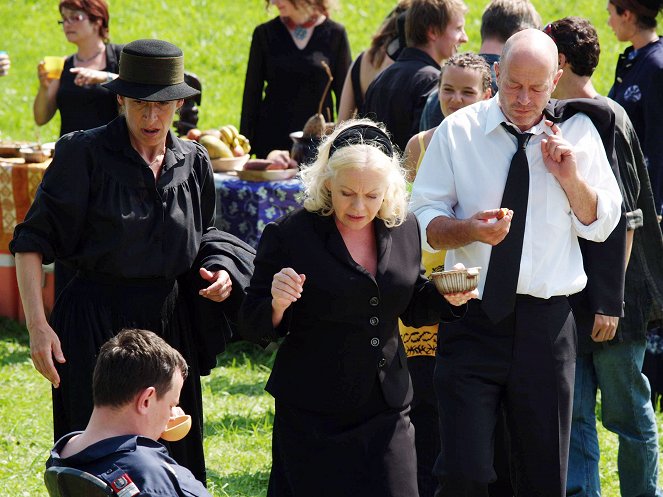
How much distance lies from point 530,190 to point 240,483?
2295mm

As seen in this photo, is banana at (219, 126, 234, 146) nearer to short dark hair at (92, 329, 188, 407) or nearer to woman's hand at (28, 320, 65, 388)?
woman's hand at (28, 320, 65, 388)

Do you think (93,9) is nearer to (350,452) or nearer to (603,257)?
(603,257)

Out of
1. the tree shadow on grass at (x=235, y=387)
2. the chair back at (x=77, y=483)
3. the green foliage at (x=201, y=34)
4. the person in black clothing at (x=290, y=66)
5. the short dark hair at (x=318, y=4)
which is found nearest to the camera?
the chair back at (x=77, y=483)

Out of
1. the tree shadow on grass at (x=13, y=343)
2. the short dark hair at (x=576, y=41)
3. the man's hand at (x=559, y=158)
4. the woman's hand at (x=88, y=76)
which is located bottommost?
the tree shadow on grass at (x=13, y=343)

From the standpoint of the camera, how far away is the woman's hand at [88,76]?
289 inches

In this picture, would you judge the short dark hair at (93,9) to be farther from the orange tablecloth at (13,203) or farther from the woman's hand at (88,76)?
the orange tablecloth at (13,203)

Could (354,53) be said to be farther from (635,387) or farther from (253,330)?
(253,330)

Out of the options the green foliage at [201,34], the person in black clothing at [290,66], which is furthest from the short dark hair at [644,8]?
the green foliage at [201,34]

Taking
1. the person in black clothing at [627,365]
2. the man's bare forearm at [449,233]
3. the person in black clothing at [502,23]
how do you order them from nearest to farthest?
the man's bare forearm at [449,233] < the person in black clothing at [627,365] < the person in black clothing at [502,23]

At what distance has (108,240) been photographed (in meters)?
4.08

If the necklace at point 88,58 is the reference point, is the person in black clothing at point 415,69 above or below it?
above

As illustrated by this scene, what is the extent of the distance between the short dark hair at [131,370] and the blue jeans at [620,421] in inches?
89.6

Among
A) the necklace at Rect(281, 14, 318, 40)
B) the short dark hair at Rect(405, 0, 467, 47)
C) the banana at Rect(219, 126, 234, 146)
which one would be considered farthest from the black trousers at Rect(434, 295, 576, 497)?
the necklace at Rect(281, 14, 318, 40)

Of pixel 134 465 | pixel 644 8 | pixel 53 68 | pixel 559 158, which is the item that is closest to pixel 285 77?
pixel 53 68
